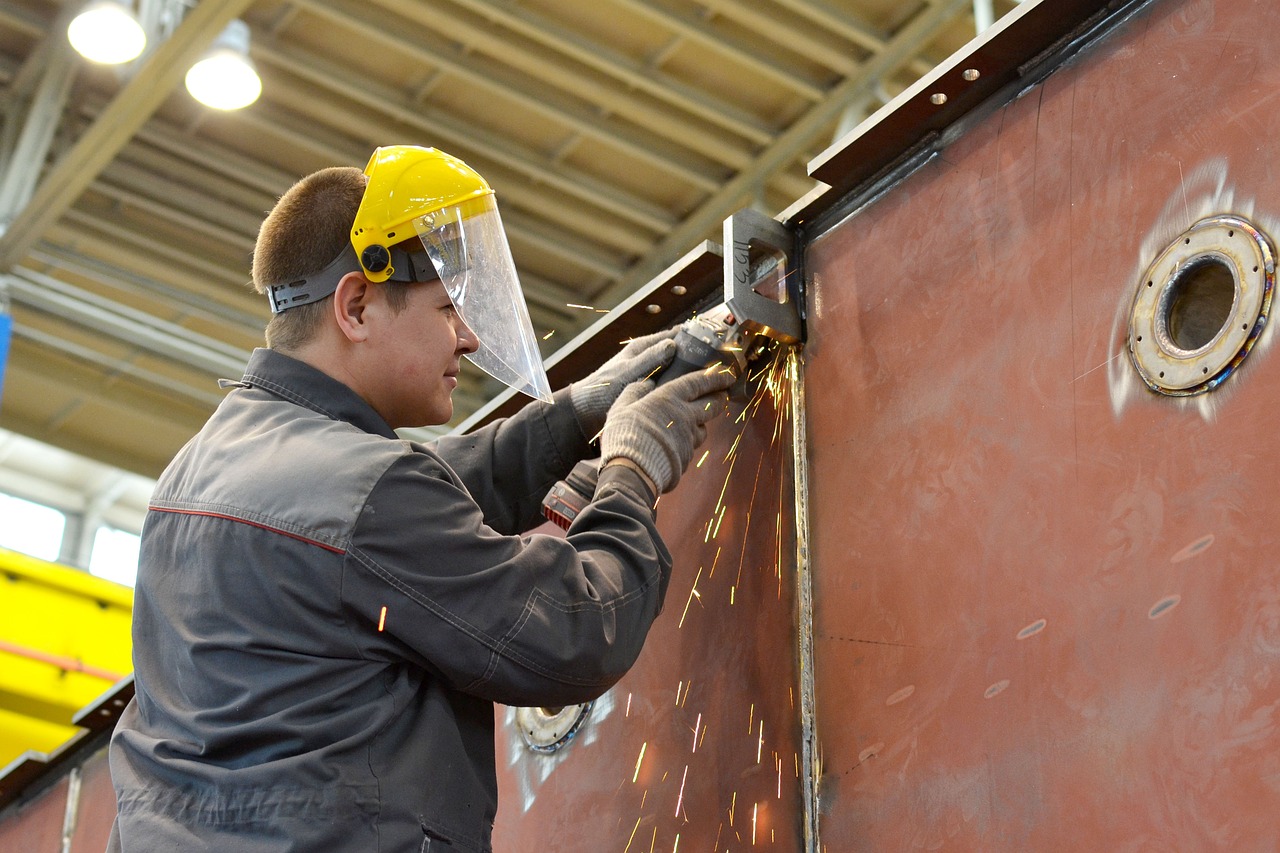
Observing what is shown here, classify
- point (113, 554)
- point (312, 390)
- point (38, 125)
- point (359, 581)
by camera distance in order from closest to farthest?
1. point (359, 581)
2. point (312, 390)
3. point (38, 125)
4. point (113, 554)

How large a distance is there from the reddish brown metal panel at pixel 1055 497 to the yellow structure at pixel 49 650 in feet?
18.6

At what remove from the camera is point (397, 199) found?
2.21 m

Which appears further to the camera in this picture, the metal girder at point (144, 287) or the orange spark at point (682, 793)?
the metal girder at point (144, 287)

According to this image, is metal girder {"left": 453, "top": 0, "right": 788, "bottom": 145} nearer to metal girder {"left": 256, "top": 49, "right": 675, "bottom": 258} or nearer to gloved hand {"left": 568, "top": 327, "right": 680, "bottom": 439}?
metal girder {"left": 256, "top": 49, "right": 675, "bottom": 258}

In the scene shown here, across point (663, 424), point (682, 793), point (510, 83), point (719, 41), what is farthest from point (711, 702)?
point (510, 83)

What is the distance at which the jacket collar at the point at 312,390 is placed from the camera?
2148mm

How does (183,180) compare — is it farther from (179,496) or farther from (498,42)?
(179,496)

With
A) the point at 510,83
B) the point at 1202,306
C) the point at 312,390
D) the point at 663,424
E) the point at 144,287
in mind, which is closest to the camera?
the point at 1202,306

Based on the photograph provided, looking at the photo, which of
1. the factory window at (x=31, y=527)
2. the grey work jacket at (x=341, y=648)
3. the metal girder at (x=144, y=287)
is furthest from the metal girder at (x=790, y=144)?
the grey work jacket at (x=341, y=648)

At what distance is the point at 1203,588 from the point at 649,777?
107cm

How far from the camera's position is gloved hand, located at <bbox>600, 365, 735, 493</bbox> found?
2209 millimetres

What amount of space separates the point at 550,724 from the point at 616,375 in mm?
688

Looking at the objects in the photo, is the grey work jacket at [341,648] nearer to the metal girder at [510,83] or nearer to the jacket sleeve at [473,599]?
the jacket sleeve at [473,599]

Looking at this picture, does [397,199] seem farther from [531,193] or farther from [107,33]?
[531,193]
